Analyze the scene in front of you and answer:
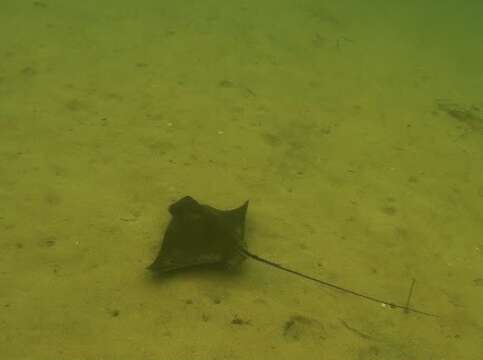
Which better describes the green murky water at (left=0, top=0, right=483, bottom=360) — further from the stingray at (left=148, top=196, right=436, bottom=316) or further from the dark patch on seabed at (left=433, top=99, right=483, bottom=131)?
the stingray at (left=148, top=196, right=436, bottom=316)

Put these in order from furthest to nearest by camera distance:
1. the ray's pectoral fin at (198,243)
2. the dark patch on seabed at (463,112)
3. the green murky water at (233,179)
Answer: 1. the dark patch on seabed at (463,112)
2. the ray's pectoral fin at (198,243)
3. the green murky water at (233,179)

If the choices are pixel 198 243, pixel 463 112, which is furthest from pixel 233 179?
pixel 463 112

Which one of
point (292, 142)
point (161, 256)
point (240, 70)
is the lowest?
point (161, 256)

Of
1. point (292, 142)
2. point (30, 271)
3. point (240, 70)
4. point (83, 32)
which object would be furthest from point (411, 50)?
point (30, 271)

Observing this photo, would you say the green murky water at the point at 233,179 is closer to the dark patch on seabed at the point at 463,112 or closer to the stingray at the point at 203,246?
the dark patch on seabed at the point at 463,112

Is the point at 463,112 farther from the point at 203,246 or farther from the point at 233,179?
the point at 203,246

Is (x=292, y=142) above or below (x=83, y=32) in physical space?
below

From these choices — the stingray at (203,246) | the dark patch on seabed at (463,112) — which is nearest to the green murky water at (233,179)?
the dark patch on seabed at (463,112)

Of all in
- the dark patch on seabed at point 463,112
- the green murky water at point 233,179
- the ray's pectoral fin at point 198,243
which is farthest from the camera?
the dark patch on seabed at point 463,112

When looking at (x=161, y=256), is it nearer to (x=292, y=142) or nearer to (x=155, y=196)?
(x=155, y=196)
